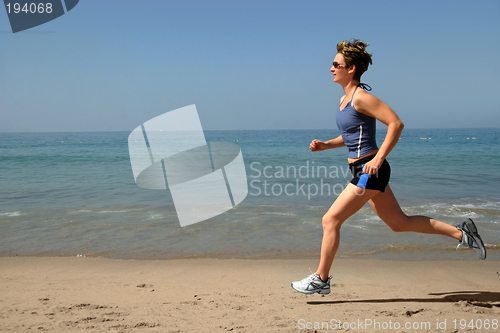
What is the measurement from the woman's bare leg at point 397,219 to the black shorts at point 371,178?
175 millimetres

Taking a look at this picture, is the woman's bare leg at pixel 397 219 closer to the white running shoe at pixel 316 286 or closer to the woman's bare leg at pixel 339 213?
the woman's bare leg at pixel 339 213

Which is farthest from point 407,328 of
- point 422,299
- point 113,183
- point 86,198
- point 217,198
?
point 113,183

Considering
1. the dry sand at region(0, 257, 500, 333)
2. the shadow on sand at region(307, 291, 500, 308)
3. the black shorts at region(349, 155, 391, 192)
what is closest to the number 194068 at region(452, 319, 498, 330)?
the dry sand at region(0, 257, 500, 333)

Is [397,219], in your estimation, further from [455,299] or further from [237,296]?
[237,296]

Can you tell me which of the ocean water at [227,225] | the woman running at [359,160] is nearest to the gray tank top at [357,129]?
the woman running at [359,160]

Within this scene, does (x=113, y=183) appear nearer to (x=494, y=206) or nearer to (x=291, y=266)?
(x=291, y=266)

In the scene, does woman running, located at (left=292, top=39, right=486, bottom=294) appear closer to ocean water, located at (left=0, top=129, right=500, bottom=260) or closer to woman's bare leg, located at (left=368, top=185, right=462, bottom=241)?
woman's bare leg, located at (left=368, top=185, right=462, bottom=241)

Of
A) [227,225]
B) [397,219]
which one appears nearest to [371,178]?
[397,219]

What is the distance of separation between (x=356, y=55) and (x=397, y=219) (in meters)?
1.32

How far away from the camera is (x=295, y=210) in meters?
→ 7.34

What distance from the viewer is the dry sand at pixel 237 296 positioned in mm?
2684

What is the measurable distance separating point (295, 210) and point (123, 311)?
188 inches

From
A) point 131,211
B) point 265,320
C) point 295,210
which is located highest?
point 265,320

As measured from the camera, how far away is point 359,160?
9.59 feet
